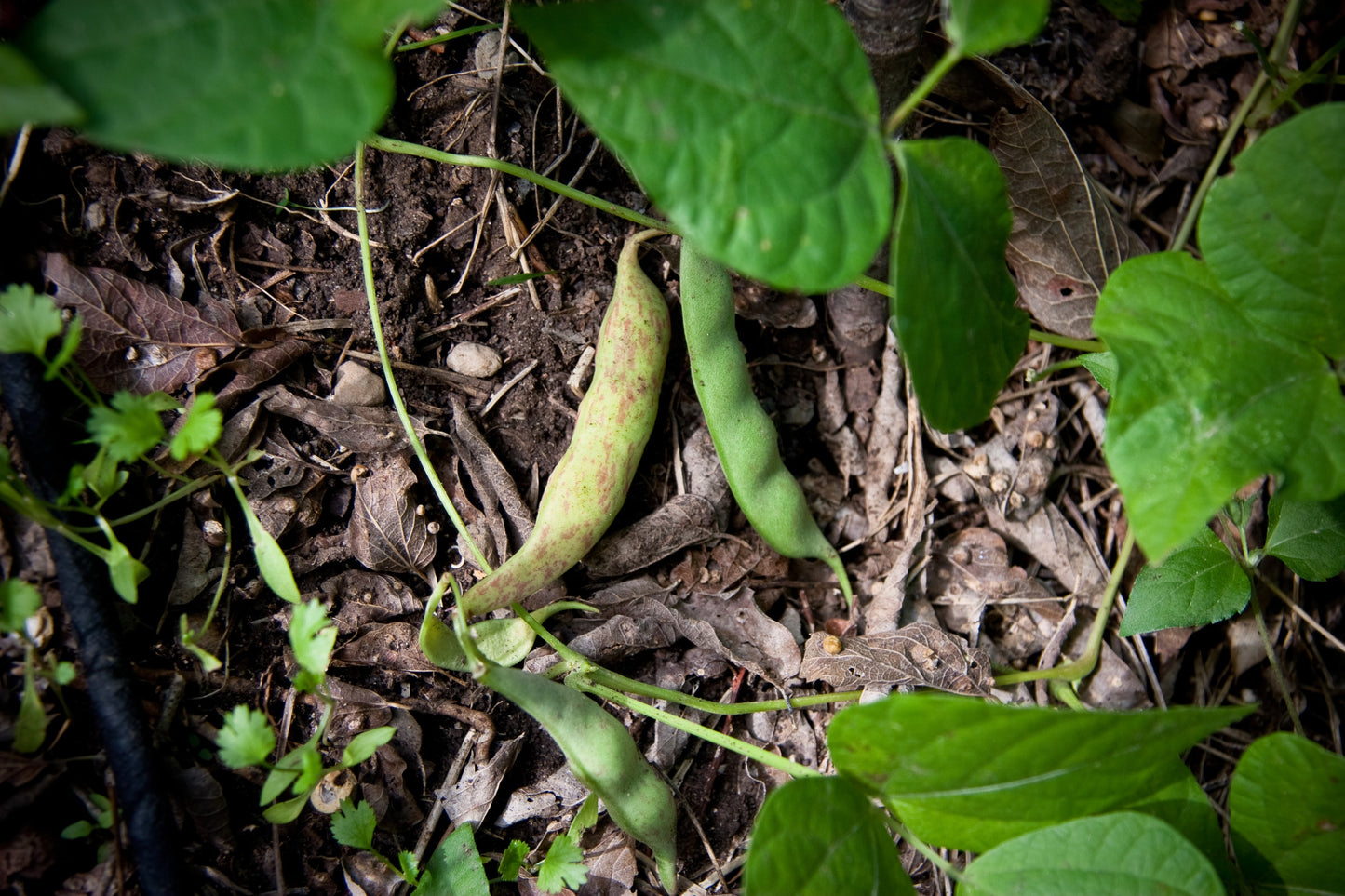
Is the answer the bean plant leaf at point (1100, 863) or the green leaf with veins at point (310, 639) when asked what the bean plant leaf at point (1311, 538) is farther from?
the green leaf with veins at point (310, 639)

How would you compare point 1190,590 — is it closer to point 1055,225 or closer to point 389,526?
point 1055,225

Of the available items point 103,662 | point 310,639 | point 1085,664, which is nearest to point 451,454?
point 310,639

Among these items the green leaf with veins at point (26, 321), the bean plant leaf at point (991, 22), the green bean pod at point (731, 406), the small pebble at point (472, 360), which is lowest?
the green bean pod at point (731, 406)

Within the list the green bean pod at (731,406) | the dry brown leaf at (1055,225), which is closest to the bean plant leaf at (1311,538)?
the dry brown leaf at (1055,225)

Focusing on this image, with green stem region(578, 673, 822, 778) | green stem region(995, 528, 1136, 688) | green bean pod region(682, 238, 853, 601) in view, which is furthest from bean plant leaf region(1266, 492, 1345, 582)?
green stem region(578, 673, 822, 778)

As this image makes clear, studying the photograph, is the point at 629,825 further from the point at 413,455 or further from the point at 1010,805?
the point at 413,455

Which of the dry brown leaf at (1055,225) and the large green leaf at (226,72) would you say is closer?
the large green leaf at (226,72)
